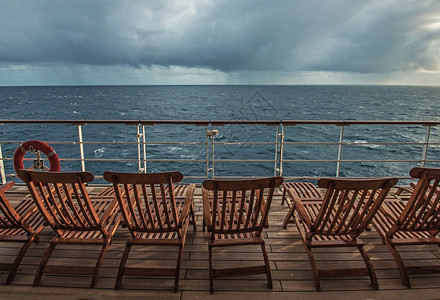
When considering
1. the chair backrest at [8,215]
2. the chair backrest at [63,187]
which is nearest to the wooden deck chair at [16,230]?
the chair backrest at [8,215]

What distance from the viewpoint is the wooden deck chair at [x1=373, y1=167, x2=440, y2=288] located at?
71.9 inches

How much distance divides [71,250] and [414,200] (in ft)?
8.74

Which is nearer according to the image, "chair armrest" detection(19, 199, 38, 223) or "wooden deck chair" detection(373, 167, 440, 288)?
"wooden deck chair" detection(373, 167, 440, 288)

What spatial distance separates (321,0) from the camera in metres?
22.5

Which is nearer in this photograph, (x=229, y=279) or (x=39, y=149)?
(x=229, y=279)

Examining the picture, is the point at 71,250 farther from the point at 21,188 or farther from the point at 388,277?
the point at 388,277

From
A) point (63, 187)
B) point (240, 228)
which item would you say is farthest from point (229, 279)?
point (63, 187)

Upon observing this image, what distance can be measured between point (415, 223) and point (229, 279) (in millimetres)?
1404

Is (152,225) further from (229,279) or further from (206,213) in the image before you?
(229,279)

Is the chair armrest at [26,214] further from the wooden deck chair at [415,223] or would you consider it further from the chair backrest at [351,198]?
the wooden deck chair at [415,223]

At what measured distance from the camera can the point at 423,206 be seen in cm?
190

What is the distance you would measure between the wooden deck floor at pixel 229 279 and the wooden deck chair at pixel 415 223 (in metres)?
0.15

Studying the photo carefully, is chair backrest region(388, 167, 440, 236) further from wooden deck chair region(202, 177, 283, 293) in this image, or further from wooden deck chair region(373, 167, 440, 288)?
wooden deck chair region(202, 177, 283, 293)

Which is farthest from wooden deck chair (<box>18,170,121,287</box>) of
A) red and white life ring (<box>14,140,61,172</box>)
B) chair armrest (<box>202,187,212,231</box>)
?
red and white life ring (<box>14,140,61,172</box>)
